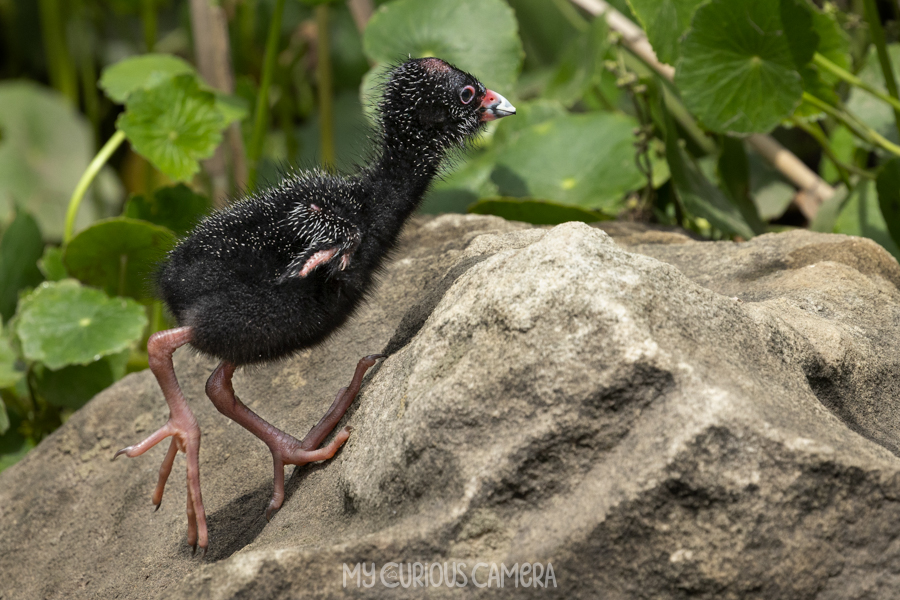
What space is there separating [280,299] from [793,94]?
2.18 metres

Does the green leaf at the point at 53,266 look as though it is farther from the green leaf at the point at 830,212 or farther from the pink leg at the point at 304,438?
the green leaf at the point at 830,212

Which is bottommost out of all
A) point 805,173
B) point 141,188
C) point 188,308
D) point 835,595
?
point 141,188

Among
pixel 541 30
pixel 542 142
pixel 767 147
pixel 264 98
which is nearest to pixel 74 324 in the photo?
pixel 264 98

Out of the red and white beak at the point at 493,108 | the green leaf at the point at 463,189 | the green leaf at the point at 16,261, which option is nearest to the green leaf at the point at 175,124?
the green leaf at the point at 16,261

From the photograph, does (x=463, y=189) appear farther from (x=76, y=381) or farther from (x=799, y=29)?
(x=76, y=381)

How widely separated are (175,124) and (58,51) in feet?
11.4

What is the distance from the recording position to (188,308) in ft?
6.78

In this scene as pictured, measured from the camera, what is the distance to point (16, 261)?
12.5ft

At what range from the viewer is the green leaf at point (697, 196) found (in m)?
3.30

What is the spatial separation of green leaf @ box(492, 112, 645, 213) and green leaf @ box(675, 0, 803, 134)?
26.2 inches

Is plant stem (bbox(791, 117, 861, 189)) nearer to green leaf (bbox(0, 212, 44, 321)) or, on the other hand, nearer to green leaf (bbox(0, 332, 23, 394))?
green leaf (bbox(0, 332, 23, 394))

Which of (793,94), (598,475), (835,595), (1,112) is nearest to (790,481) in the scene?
(835,595)

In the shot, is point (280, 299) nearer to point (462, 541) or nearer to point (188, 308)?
point (188, 308)

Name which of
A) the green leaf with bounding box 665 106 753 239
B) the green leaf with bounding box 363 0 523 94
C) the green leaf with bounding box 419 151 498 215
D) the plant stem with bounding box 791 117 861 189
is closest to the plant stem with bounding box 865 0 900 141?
the plant stem with bounding box 791 117 861 189
